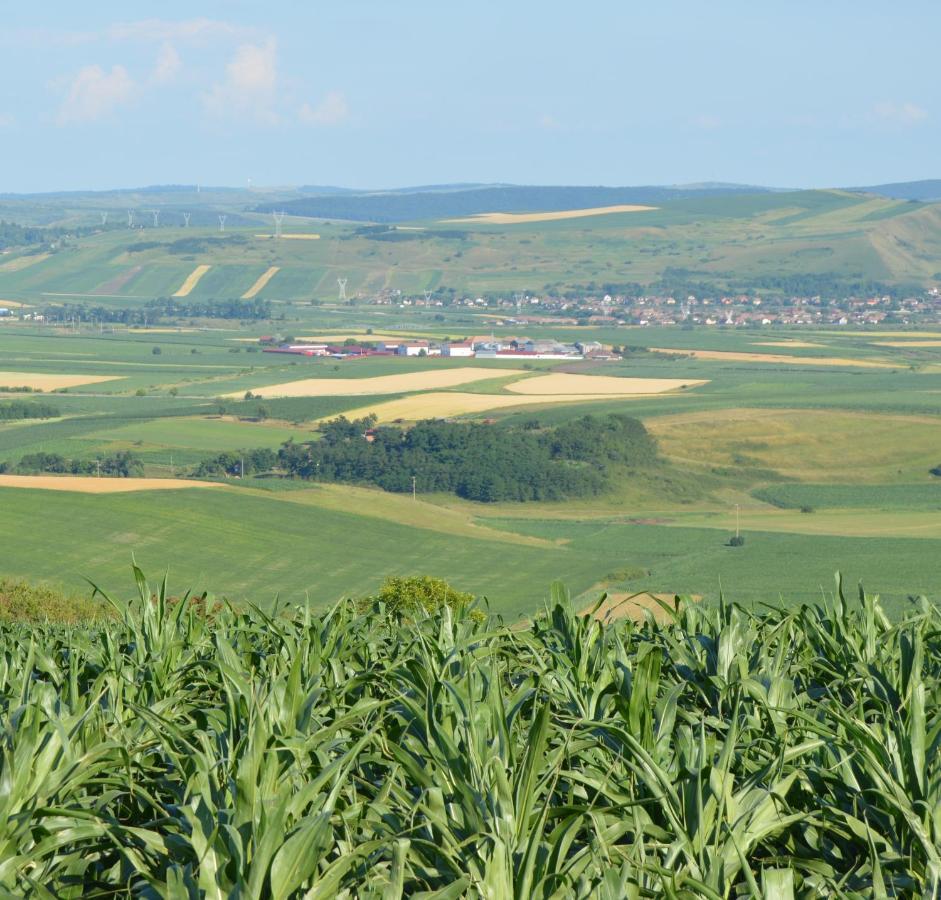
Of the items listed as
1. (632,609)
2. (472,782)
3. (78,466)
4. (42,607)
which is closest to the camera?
(472,782)

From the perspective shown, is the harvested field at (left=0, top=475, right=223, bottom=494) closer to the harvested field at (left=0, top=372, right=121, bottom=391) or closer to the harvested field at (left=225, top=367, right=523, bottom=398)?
the harvested field at (left=225, top=367, right=523, bottom=398)

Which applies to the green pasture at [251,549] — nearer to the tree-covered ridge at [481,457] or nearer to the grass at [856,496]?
the tree-covered ridge at [481,457]

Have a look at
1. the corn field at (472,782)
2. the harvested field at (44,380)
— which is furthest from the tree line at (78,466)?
the corn field at (472,782)

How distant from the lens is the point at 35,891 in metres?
9.55

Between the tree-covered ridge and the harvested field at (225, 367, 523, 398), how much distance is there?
3102cm

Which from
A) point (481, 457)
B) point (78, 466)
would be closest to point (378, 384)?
point (481, 457)

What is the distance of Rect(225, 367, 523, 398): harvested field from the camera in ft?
493

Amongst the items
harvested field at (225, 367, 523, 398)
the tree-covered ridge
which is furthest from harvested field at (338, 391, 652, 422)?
the tree-covered ridge

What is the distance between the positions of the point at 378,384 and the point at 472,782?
14950 cm

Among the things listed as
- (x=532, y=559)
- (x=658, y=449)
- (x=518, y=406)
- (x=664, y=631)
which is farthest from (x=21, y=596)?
(x=518, y=406)

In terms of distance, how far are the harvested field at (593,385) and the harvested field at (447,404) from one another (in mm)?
3691

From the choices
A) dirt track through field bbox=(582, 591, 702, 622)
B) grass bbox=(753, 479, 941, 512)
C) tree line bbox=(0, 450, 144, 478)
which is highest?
dirt track through field bbox=(582, 591, 702, 622)

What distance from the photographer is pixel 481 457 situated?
361ft

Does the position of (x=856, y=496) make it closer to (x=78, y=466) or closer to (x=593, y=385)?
(x=78, y=466)
